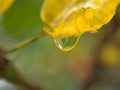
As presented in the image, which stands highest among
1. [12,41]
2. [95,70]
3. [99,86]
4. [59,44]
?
[95,70]

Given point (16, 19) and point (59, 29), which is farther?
point (16, 19)

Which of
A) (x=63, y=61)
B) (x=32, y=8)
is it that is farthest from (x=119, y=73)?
(x=32, y=8)

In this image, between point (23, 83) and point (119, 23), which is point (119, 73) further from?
point (23, 83)

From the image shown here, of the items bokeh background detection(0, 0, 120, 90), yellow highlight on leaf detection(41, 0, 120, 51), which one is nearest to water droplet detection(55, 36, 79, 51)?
yellow highlight on leaf detection(41, 0, 120, 51)

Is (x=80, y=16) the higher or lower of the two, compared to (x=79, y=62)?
lower

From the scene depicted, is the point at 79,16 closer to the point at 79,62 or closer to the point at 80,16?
the point at 80,16

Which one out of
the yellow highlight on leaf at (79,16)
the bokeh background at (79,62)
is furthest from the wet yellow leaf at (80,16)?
the bokeh background at (79,62)

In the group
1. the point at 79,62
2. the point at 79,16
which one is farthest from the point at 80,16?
the point at 79,62

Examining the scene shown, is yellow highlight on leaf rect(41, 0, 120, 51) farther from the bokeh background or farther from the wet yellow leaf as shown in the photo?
the bokeh background
